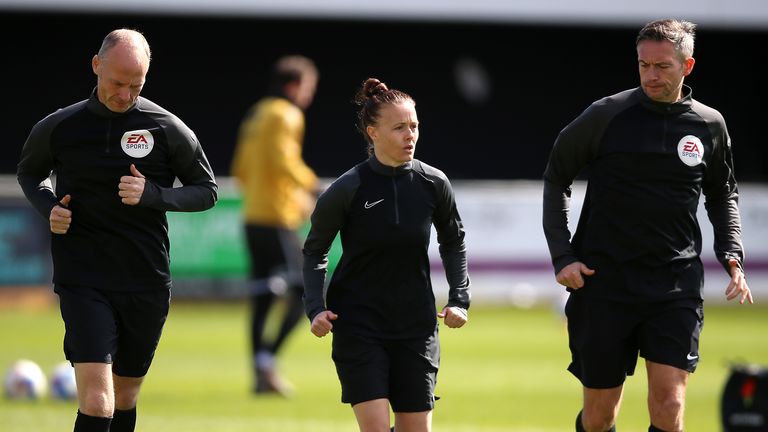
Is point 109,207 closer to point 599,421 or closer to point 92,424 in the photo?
point 92,424

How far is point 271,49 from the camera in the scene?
100 ft

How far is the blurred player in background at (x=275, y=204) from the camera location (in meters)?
11.7

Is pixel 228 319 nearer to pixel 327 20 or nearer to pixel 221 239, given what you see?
pixel 221 239

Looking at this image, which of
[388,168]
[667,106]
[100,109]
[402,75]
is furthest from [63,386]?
[402,75]

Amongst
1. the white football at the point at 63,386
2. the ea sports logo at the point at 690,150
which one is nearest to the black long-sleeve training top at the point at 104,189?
the ea sports logo at the point at 690,150

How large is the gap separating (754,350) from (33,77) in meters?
18.5

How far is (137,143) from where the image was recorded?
668cm

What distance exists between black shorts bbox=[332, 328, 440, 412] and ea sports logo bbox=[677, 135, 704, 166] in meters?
1.53

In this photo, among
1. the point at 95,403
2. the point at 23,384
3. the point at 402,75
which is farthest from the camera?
the point at 402,75

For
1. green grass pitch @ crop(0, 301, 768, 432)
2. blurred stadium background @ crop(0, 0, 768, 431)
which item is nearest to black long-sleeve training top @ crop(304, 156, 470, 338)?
green grass pitch @ crop(0, 301, 768, 432)

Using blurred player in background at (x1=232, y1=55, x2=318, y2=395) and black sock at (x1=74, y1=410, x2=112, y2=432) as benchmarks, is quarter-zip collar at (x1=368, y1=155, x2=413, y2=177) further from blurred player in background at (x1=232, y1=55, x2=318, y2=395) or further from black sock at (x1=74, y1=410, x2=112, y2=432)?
blurred player in background at (x1=232, y1=55, x2=318, y2=395)

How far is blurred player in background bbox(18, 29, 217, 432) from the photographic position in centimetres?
648

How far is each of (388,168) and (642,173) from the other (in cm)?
127

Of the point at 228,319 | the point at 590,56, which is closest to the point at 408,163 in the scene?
the point at 228,319
